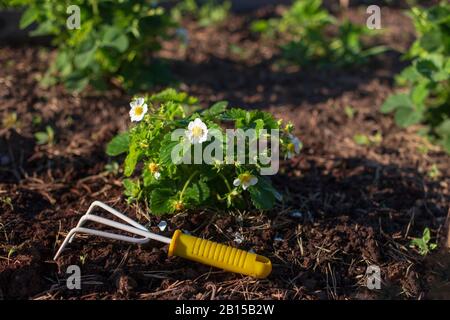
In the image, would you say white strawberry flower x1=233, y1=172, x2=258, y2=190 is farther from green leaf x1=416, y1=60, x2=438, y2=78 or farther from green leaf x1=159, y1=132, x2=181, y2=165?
green leaf x1=416, y1=60, x2=438, y2=78

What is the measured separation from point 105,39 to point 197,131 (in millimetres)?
1460

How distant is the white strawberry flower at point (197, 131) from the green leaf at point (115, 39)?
1.33 metres

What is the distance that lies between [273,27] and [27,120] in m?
2.29

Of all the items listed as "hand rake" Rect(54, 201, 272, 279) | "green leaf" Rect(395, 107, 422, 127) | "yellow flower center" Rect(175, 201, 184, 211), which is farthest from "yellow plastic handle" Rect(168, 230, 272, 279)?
"green leaf" Rect(395, 107, 422, 127)

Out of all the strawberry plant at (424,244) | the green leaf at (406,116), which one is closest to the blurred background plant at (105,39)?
the green leaf at (406,116)

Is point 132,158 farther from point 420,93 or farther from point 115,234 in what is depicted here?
point 420,93

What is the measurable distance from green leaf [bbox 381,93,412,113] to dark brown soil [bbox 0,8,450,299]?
0.44 feet

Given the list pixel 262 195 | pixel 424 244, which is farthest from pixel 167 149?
pixel 424 244

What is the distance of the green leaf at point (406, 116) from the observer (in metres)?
3.80

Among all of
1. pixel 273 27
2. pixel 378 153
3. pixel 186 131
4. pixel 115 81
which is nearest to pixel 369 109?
pixel 378 153

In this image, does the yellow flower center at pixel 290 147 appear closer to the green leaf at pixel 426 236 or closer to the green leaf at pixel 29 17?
the green leaf at pixel 426 236

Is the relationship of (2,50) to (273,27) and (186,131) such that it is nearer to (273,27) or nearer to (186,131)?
(273,27)

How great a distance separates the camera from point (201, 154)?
261 centimetres

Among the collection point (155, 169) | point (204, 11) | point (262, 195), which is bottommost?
point (262, 195)
